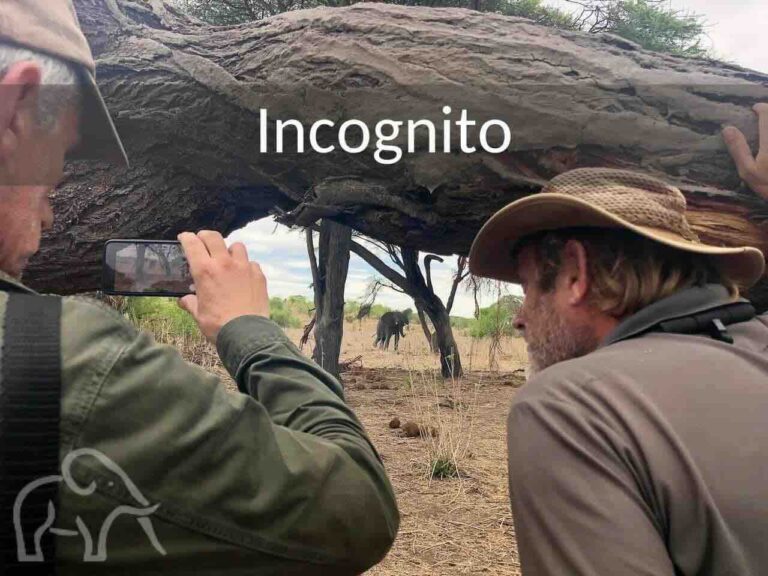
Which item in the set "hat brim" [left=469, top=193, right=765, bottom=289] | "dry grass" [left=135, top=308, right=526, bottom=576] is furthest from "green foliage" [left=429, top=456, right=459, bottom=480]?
"hat brim" [left=469, top=193, right=765, bottom=289]

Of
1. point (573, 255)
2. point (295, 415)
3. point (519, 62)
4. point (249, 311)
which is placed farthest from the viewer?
point (519, 62)

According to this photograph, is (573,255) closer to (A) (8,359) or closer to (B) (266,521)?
(B) (266,521)

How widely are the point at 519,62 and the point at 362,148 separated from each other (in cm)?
86

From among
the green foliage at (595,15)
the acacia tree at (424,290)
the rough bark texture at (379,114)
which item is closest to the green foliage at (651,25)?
the green foliage at (595,15)

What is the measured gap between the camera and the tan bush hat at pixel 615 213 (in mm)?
1703

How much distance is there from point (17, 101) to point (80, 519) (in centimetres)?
57

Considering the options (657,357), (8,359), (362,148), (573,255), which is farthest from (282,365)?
(362,148)

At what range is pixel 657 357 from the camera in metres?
1.39

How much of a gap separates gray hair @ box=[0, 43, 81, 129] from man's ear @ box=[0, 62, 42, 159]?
0.04ft

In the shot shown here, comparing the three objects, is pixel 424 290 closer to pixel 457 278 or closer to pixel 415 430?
pixel 457 278

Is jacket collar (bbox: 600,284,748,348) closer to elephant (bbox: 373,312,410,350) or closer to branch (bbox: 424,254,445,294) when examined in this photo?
branch (bbox: 424,254,445,294)

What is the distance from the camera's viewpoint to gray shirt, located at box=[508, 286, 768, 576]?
4.01ft

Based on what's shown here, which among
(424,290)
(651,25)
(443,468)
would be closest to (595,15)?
(651,25)

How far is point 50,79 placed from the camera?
1104mm
